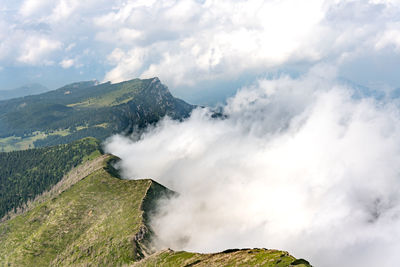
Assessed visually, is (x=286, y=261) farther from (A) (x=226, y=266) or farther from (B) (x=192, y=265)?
(B) (x=192, y=265)

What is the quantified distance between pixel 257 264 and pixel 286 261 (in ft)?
59.0

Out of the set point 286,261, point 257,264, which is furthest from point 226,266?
point 286,261

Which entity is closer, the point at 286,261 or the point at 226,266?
the point at 286,261

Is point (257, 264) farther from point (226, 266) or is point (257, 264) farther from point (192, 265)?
point (192, 265)

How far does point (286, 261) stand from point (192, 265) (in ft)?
212

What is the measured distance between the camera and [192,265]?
198 metres

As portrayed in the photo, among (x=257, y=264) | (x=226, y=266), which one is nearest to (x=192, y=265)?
(x=226, y=266)

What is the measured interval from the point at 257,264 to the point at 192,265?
46632mm

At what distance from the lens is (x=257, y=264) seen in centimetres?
17812

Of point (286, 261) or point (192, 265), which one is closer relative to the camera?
point (286, 261)

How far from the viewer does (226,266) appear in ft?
614

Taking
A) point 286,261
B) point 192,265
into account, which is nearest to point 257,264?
point 286,261

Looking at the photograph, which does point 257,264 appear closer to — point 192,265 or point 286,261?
point 286,261
